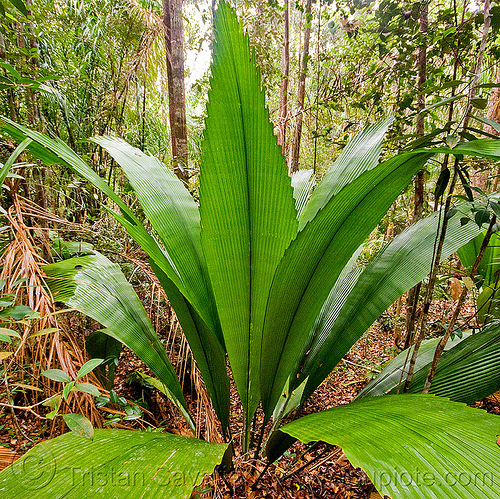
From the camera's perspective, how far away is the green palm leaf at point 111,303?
0.71 m

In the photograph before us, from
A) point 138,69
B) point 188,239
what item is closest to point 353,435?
point 188,239

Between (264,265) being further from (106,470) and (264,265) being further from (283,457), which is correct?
(283,457)

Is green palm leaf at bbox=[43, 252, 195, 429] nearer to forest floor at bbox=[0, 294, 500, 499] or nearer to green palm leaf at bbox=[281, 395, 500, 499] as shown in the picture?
forest floor at bbox=[0, 294, 500, 499]

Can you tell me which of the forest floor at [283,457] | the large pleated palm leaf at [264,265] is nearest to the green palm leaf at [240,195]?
the large pleated palm leaf at [264,265]

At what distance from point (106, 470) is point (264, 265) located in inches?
16.5

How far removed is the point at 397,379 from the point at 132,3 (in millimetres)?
2550

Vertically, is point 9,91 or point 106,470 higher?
point 9,91

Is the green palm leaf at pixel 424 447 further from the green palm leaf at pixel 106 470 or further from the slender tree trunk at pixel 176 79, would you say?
the slender tree trunk at pixel 176 79

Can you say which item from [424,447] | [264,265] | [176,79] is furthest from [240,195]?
[176,79]

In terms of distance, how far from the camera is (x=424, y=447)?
35 cm

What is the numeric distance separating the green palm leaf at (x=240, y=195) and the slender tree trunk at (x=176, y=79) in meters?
1.37

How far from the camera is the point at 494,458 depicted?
0.34 metres

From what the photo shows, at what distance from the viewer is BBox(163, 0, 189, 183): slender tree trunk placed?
1.86m

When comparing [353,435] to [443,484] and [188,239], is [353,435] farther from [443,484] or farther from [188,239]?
[188,239]
